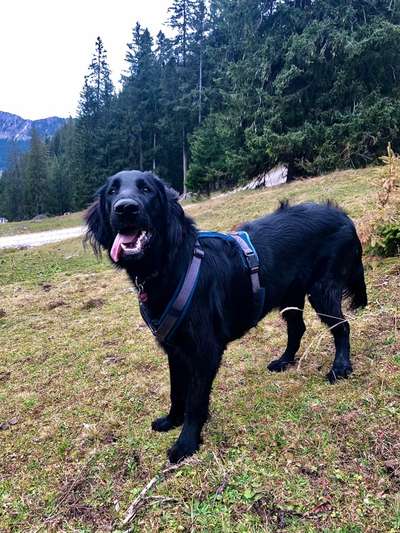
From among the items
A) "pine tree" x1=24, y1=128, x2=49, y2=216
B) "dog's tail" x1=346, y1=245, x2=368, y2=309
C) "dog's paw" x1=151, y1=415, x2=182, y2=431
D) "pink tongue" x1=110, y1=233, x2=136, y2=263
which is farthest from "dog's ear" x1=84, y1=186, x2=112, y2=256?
"pine tree" x1=24, y1=128, x2=49, y2=216

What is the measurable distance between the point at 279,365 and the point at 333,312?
746 millimetres

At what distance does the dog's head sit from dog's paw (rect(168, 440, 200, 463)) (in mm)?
→ 1290

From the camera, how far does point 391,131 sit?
615 inches

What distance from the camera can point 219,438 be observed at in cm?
302

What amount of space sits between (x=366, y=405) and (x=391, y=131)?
49.8 ft

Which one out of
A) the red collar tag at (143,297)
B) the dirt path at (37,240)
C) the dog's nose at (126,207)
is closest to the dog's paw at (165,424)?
the red collar tag at (143,297)

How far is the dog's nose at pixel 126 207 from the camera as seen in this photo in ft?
8.26

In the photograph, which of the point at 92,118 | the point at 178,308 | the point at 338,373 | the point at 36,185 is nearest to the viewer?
the point at 178,308

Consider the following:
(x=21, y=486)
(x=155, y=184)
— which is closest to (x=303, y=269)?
(x=155, y=184)

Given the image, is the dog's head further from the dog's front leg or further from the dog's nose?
the dog's front leg

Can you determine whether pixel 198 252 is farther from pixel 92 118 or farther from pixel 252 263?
pixel 92 118

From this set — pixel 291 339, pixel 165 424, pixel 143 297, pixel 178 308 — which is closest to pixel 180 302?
pixel 178 308

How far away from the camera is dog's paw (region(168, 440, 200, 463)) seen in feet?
9.37

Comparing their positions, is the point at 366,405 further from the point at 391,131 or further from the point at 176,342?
the point at 391,131
